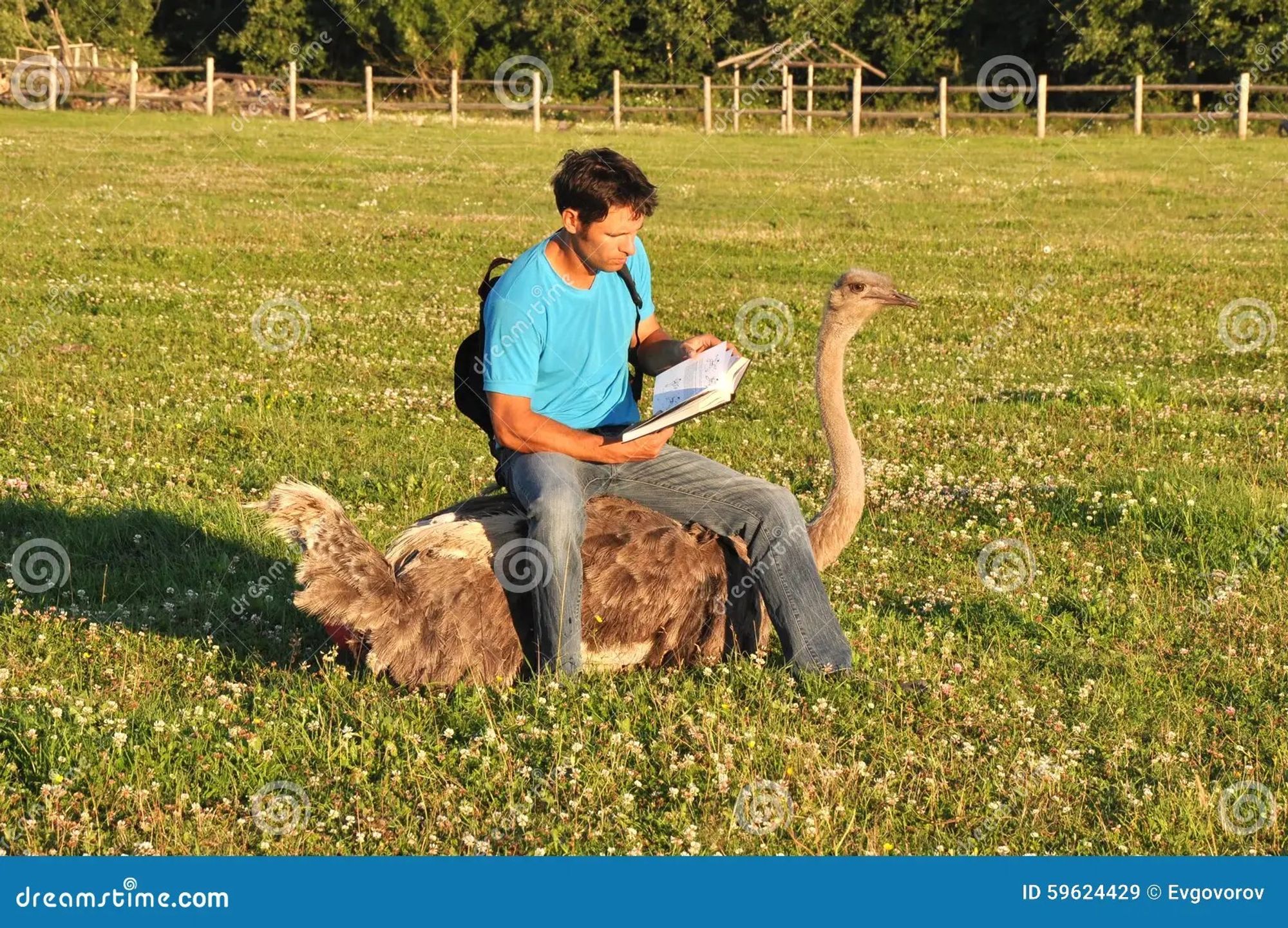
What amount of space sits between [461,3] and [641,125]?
2027cm

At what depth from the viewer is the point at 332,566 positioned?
7020mm

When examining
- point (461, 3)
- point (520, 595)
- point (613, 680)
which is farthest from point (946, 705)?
point (461, 3)

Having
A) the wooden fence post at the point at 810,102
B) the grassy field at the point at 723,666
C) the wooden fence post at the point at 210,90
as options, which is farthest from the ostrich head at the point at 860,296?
the wooden fence post at the point at 210,90

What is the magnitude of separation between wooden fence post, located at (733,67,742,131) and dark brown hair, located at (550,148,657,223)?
158 feet

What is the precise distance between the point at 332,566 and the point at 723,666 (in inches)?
81.2

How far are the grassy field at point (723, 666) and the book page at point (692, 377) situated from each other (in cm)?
143

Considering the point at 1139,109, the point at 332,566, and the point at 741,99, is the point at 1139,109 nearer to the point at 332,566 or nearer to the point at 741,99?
the point at 741,99

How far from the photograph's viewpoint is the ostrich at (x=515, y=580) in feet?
23.4

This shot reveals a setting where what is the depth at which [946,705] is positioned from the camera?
7344 mm

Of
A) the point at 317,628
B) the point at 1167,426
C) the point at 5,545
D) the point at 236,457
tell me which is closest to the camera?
the point at 317,628

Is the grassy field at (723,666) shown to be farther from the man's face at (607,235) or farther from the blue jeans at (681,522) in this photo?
the man's face at (607,235)

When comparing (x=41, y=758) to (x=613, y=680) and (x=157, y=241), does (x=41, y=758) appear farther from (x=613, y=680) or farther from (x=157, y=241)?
(x=157, y=241)

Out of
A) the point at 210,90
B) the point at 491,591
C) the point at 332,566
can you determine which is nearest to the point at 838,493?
the point at 491,591

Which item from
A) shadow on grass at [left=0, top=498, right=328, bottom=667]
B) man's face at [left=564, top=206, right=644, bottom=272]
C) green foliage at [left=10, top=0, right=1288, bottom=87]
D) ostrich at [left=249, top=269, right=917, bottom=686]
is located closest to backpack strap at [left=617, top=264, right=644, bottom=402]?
man's face at [left=564, top=206, right=644, bottom=272]
